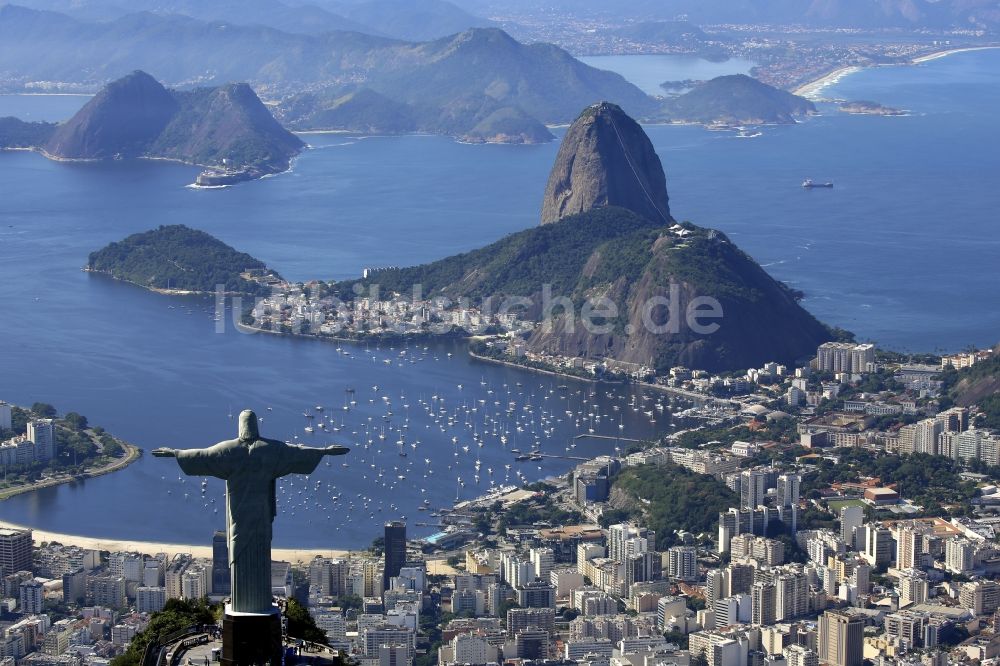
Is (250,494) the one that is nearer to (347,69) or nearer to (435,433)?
(435,433)

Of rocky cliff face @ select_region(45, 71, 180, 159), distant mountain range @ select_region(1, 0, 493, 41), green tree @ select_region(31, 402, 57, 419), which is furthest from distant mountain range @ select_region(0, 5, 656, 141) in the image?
green tree @ select_region(31, 402, 57, 419)

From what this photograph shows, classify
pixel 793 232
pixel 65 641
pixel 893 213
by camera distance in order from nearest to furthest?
pixel 65 641
pixel 793 232
pixel 893 213

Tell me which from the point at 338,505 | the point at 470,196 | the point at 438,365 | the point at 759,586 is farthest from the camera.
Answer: the point at 470,196

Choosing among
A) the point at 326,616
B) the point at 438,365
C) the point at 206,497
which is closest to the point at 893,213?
the point at 438,365

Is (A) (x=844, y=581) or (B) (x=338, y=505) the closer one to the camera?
(A) (x=844, y=581)

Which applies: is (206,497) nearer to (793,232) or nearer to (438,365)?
(438,365)

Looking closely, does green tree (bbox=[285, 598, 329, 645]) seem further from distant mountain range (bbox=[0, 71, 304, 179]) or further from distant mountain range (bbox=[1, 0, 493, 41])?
distant mountain range (bbox=[1, 0, 493, 41])

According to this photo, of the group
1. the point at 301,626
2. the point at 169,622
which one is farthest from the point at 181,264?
the point at 301,626
